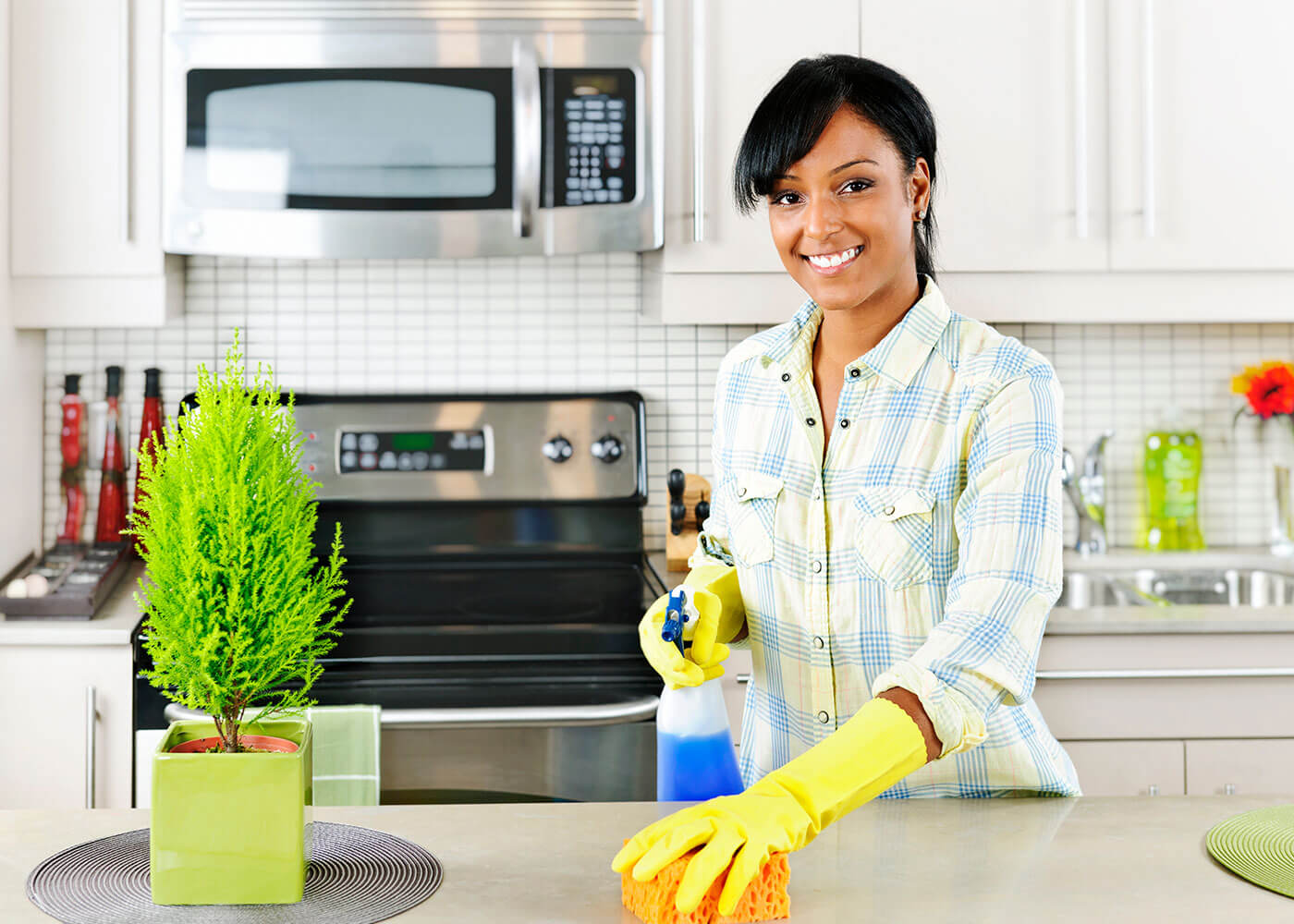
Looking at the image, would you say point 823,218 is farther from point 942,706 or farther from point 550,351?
point 550,351

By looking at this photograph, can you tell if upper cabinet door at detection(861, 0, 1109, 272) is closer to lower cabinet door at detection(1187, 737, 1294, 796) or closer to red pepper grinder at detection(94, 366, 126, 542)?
lower cabinet door at detection(1187, 737, 1294, 796)

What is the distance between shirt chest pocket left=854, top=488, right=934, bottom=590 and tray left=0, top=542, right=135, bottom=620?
4.38ft

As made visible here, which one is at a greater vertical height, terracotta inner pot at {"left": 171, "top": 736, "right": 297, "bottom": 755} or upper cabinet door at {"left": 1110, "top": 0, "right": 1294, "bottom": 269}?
upper cabinet door at {"left": 1110, "top": 0, "right": 1294, "bottom": 269}

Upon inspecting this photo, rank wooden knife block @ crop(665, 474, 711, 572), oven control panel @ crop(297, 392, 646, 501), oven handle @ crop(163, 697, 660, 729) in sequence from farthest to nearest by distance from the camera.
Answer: oven control panel @ crop(297, 392, 646, 501) → wooden knife block @ crop(665, 474, 711, 572) → oven handle @ crop(163, 697, 660, 729)

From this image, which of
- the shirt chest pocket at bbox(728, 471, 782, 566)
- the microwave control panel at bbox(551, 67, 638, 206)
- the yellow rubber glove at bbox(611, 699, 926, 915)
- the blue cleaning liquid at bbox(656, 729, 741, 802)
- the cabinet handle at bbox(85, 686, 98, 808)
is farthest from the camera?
the microwave control panel at bbox(551, 67, 638, 206)

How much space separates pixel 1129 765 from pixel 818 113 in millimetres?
1357

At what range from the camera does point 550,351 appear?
2650 millimetres

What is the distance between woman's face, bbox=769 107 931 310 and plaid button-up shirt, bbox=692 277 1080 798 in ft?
0.40

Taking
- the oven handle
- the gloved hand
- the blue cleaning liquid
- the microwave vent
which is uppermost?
the microwave vent

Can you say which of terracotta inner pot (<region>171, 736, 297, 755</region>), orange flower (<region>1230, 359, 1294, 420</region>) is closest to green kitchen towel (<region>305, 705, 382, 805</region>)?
terracotta inner pot (<region>171, 736, 297, 755</region>)

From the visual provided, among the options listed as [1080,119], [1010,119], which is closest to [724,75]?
[1010,119]

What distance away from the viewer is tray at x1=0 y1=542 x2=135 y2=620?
2066mm

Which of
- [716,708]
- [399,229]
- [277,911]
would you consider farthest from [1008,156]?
[277,911]

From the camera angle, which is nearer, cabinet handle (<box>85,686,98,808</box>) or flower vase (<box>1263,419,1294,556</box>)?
cabinet handle (<box>85,686,98,808</box>)
